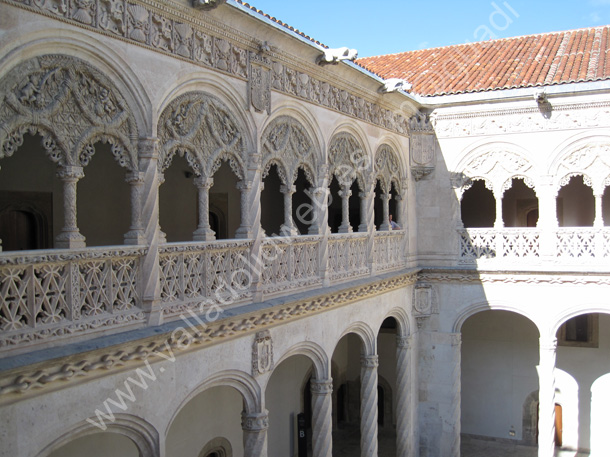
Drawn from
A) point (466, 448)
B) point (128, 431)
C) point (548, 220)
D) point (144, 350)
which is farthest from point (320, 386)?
point (466, 448)

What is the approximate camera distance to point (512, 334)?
15273mm

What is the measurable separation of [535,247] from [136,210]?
8.98m

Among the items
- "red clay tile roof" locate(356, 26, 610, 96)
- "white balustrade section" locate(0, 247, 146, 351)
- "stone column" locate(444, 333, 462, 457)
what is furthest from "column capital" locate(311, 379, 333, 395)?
"red clay tile roof" locate(356, 26, 610, 96)

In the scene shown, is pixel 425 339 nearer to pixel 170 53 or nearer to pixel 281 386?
pixel 281 386

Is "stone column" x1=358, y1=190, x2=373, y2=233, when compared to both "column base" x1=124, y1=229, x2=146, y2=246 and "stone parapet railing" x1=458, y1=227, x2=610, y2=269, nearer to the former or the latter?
"stone parapet railing" x1=458, y1=227, x2=610, y2=269

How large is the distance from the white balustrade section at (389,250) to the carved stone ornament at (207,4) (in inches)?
227

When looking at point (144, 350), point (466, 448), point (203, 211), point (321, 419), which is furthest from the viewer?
point (466, 448)

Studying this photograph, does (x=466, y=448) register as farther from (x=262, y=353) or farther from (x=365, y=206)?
(x=262, y=353)

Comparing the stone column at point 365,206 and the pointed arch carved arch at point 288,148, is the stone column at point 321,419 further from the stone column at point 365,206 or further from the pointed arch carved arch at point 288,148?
the pointed arch carved arch at point 288,148

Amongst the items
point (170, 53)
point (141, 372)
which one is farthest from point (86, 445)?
point (170, 53)

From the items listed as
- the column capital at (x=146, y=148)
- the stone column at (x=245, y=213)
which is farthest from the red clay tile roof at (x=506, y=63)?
the column capital at (x=146, y=148)

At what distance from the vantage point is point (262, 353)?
777cm

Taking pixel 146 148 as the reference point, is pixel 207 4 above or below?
above

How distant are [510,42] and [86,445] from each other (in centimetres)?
1402
